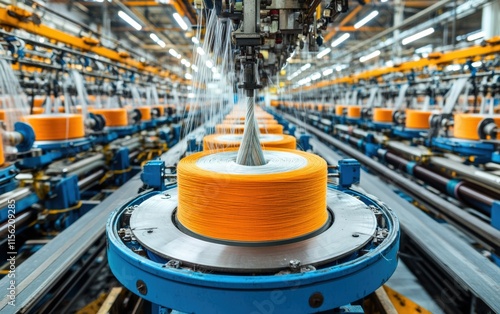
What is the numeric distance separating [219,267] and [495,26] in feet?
38.0

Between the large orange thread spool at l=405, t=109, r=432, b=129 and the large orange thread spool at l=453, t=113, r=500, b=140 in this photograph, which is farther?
the large orange thread spool at l=405, t=109, r=432, b=129

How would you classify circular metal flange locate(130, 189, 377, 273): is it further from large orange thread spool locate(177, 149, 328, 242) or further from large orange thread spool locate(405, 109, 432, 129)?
large orange thread spool locate(405, 109, 432, 129)

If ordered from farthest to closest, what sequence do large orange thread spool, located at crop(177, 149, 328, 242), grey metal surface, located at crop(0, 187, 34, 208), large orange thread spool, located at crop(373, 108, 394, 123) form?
large orange thread spool, located at crop(373, 108, 394, 123) < grey metal surface, located at crop(0, 187, 34, 208) < large orange thread spool, located at crop(177, 149, 328, 242)

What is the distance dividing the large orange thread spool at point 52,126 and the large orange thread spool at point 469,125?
504cm

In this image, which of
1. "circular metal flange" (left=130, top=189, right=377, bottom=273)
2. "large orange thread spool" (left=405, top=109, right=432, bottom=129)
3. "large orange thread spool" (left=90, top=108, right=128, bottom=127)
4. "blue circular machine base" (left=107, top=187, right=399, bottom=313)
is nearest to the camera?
"blue circular machine base" (left=107, top=187, right=399, bottom=313)

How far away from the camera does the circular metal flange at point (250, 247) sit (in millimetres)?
1377

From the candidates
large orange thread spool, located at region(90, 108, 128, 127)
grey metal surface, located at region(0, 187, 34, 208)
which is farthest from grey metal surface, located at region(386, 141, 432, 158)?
grey metal surface, located at region(0, 187, 34, 208)

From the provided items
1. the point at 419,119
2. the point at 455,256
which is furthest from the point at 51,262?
the point at 419,119

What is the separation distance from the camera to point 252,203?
5.03 feet

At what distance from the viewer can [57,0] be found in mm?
13164

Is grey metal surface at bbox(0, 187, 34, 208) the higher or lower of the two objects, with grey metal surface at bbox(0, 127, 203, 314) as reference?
higher

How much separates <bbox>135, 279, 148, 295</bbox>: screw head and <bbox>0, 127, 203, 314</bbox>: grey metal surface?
2.46 ft

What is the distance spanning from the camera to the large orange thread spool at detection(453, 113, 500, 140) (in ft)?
13.9

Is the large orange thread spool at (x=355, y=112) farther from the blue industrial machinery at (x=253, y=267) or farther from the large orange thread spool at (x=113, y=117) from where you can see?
the blue industrial machinery at (x=253, y=267)
